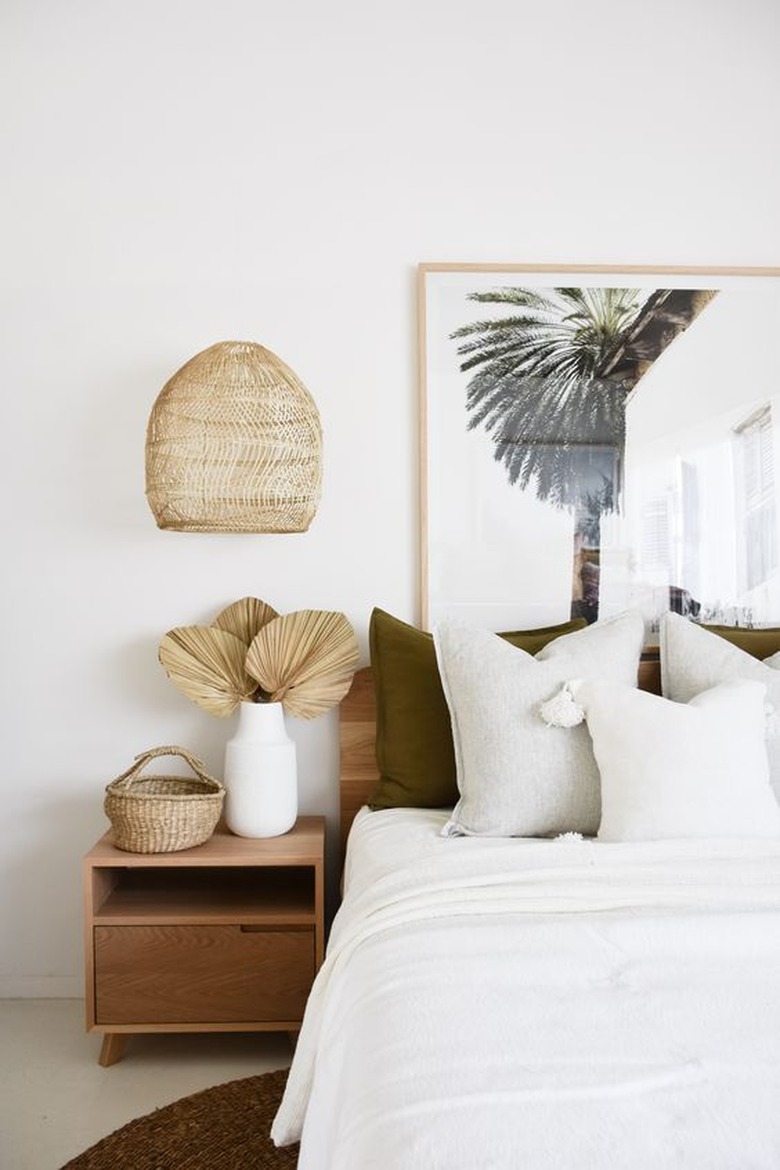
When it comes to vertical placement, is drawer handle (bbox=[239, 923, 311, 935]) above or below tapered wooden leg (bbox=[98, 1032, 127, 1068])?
above

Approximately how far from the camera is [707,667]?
2.52 m

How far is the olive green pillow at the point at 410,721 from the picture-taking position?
2.59m

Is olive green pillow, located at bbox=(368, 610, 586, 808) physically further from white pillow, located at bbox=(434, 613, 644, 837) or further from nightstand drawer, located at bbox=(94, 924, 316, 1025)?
nightstand drawer, located at bbox=(94, 924, 316, 1025)

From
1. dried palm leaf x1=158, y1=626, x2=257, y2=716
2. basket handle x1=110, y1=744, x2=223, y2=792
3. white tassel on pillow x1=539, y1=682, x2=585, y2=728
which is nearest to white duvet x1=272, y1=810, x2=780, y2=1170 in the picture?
white tassel on pillow x1=539, y1=682, x2=585, y2=728

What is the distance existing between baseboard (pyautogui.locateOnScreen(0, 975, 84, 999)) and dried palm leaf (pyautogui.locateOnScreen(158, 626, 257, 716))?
87 centimetres

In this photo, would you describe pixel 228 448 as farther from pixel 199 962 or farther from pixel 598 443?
pixel 199 962

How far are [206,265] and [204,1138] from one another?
2.10 meters

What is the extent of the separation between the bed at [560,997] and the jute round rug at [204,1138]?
0.45 meters

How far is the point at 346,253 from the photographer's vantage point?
9.53 feet

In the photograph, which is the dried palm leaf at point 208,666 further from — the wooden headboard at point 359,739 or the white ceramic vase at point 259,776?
the wooden headboard at point 359,739

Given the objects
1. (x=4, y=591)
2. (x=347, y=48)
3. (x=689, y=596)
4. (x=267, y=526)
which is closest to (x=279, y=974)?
(x=267, y=526)

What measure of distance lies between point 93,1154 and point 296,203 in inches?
90.5

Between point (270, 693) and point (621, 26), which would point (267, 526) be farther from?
point (621, 26)

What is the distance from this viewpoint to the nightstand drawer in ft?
8.10
